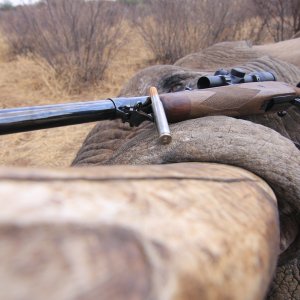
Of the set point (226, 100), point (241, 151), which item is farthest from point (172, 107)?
point (241, 151)

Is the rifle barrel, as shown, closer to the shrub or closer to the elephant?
the elephant

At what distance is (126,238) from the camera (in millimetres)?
508

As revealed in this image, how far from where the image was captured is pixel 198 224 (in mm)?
607

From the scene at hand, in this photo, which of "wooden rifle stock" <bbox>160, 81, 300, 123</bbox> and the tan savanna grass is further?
the tan savanna grass

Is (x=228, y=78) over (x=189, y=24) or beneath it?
over

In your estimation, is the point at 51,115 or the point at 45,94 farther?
the point at 45,94

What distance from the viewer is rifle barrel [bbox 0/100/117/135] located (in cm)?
111

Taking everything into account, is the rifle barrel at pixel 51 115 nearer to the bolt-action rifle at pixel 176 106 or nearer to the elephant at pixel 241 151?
the bolt-action rifle at pixel 176 106

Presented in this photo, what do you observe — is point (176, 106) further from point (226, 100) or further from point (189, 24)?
point (189, 24)

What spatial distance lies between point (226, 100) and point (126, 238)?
1107mm

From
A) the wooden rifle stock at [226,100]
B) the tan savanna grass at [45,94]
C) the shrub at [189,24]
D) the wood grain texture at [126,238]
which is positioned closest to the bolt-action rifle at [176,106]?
the wooden rifle stock at [226,100]

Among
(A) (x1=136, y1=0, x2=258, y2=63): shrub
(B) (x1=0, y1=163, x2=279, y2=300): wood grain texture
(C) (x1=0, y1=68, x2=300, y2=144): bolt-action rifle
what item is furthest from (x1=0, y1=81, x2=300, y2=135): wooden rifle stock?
(A) (x1=136, y1=0, x2=258, y2=63): shrub

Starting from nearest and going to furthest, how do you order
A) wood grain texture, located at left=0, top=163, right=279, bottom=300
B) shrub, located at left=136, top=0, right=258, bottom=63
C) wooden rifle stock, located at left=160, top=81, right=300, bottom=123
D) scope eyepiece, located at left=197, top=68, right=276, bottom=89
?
wood grain texture, located at left=0, top=163, right=279, bottom=300
wooden rifle stock, located at left=160, top=81, right=300, bottom=123
scope eyepiece, located at left=197, top=68, right=276, bottom=89
shrub, located at left=136, top=0, right=258, bottom=63

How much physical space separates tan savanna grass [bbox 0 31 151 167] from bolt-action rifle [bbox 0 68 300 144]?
3.00 meters
